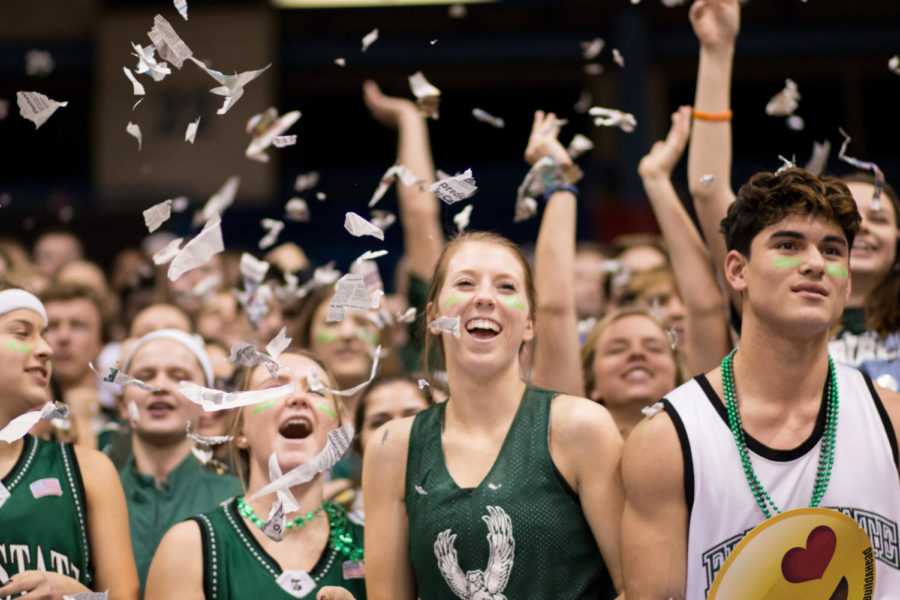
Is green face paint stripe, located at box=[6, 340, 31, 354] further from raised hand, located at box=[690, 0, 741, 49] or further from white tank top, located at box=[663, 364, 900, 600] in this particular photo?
raised hand, located at box=[690, 0, 741, 49]

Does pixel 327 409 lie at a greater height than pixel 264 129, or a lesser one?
lesser

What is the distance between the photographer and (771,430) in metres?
2.64

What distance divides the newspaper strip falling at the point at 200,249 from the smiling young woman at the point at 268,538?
390 millimetres

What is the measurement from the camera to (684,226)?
351 centimetres

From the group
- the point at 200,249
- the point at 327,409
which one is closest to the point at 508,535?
the point at 327,409

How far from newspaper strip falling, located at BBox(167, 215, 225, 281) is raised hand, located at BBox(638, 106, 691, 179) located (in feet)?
4.44

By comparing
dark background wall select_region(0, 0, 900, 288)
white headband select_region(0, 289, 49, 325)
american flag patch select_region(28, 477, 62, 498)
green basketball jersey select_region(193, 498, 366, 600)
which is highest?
dark background wall select_region(0, 0, 900, 288)

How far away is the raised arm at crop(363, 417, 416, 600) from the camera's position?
2797mm

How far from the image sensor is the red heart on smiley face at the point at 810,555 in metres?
2.49

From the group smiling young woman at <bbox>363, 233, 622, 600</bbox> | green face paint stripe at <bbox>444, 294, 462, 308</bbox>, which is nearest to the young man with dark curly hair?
smiling young woman at <bbox>363, 233, 622, 600</bbox>

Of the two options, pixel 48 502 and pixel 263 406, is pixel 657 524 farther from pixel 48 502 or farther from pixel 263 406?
pixel 48 502

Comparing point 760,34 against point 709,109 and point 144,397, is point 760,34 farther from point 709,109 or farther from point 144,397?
point 144,397

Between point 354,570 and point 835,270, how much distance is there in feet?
4.55

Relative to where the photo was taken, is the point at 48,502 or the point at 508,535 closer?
the point at 508,535
